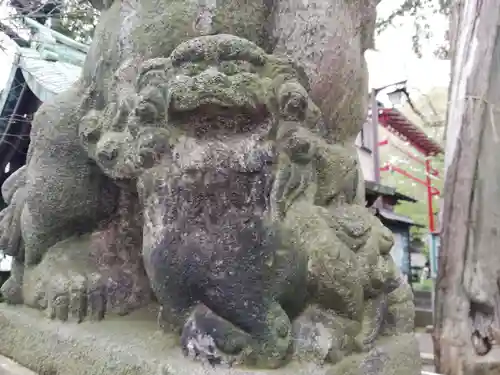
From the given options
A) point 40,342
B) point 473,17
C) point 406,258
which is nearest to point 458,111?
point 473,17

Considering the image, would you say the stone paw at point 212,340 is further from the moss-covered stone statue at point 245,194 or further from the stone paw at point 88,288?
the stone paw at point 88,288

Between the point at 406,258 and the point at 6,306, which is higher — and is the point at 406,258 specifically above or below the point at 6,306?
below

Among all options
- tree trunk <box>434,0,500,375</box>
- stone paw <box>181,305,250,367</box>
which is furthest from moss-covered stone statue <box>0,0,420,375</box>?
tree trunk <box>434,0,500,375</box>

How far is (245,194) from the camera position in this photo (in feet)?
2.69

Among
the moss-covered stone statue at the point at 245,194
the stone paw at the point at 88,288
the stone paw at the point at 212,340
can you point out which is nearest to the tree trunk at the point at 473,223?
A: the moss-covered stone statue at the point at 245,194

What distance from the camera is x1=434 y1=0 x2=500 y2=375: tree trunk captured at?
288 centimetres

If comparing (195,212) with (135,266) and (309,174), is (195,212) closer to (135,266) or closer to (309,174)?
(309,174)

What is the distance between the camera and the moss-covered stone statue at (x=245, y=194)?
813 millimetres

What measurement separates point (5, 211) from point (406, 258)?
6708 millimetres

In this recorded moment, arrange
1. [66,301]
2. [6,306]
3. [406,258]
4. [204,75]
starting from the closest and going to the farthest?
[204,75], [66,301], [6,306], [406,258]

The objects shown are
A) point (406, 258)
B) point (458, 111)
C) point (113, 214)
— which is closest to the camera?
point (113, 214)

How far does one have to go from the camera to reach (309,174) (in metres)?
0.92

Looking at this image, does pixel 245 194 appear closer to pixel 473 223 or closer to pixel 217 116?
pixel 217 116

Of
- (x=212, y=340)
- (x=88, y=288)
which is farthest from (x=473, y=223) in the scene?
(x=212, y=340)
